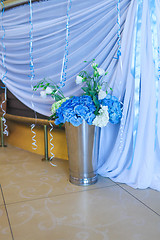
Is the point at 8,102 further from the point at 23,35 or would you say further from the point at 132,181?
the point at 132,181

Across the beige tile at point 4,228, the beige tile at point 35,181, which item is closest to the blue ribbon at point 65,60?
the beige tile at point 35,181

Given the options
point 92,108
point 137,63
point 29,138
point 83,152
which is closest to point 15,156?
point 29,138

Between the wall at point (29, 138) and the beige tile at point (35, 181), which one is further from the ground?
the wall at point (29, 138)

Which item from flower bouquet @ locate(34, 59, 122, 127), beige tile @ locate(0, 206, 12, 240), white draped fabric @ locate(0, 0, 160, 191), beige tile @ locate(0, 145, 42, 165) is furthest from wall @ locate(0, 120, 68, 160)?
beige tile @ locate(0, 206, 12, 240)

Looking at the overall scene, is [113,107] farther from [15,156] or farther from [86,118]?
[15,156]

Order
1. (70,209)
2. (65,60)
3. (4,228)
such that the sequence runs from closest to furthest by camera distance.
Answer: (4,228)
(70,209)
(65,60)

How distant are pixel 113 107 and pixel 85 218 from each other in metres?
0.86

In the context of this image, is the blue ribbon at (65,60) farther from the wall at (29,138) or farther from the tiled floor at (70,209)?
the tiled floor at (70,209)

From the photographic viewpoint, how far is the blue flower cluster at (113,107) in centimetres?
212

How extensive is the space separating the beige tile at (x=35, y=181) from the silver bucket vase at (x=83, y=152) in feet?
0.25

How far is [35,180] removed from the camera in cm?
238

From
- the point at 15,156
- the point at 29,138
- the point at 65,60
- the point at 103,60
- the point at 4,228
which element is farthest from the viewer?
the point at 29,138

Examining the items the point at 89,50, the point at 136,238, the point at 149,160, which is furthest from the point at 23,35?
the point at 136,238

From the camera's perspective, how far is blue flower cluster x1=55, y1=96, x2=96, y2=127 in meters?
2.07
